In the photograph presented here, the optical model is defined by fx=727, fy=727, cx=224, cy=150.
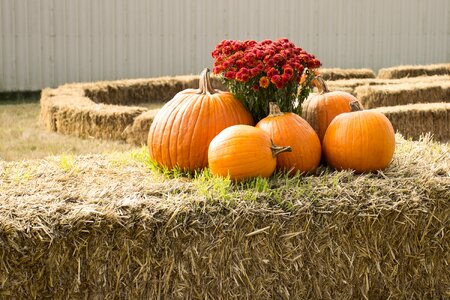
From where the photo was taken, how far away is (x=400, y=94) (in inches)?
329

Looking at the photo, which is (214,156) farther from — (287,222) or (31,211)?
(31,211)

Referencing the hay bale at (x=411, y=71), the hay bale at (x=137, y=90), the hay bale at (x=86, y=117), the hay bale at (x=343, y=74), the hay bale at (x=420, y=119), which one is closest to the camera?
the hay bale at (x=420, y=119)

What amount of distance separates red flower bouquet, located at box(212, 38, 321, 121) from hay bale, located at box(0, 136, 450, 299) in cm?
47

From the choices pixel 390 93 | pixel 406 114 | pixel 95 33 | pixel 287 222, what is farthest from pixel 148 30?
pixel 287 222

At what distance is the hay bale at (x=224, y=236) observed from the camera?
268cm

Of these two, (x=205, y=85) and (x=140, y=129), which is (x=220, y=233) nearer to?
(x=205, y=85)

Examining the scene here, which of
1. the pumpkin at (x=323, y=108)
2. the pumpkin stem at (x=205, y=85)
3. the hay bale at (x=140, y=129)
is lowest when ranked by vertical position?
the hay bale at (x=140, y=129)

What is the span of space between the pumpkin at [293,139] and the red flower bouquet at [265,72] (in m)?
0.13

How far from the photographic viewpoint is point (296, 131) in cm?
325

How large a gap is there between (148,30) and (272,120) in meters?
10.2

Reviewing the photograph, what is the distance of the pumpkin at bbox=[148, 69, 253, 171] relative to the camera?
3.31 m

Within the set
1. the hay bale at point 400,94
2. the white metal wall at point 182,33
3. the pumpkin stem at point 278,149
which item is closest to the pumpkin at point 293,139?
the pumpkin stem at point 278,149

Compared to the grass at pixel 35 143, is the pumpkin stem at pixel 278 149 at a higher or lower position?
higher

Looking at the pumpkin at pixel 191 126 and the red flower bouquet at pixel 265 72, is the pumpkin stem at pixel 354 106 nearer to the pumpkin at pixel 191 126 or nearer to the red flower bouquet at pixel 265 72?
the red flower bouquet at pixel 265 72
